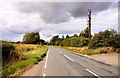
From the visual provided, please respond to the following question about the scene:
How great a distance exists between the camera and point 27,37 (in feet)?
522

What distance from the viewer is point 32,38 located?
15775 cm

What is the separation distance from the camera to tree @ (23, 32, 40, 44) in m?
157

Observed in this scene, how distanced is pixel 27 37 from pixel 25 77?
148m

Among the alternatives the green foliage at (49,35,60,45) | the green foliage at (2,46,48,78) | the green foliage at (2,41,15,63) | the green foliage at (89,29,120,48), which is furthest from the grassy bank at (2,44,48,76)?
the green foliage at (49,35,60,45)

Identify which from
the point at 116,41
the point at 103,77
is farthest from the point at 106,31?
the point at 103,77

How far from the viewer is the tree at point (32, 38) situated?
15662cm

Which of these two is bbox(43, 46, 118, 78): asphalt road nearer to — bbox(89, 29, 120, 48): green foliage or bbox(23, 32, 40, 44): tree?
bbox(89, 29, 120, 48): green foliage

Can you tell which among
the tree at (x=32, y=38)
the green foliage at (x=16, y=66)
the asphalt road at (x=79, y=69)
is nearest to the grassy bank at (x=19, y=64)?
the green foliage at (x=16, y=66)

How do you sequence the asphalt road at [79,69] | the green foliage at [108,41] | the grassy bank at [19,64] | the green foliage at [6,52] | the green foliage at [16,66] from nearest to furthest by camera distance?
the asphalt road at [79,69] < the green foliage at [16,66] < the grassy bank at [19,64] < the green foliage at [6,52] < the green foliage at [108,41]

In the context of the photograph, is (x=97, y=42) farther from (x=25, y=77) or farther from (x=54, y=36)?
(x=54, y=36)

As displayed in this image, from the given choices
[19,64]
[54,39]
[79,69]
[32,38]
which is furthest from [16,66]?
[54,39]

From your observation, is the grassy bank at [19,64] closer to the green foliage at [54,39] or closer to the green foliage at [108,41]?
the green foliage at [108,41]

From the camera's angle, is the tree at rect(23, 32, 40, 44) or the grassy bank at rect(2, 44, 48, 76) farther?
the tree at rect(23, 32, 40, 44)

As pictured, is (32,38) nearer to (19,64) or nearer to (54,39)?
(54,39)
